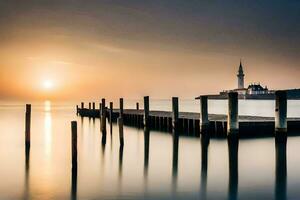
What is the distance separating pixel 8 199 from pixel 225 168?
9221mm

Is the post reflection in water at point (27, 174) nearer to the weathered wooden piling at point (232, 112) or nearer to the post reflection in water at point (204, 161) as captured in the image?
the post reflection in water at point (204, 161)

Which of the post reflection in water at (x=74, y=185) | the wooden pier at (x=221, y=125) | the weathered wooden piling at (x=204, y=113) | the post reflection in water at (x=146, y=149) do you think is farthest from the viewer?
the wooden pier at (x=221, y=125)

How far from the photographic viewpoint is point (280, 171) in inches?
660

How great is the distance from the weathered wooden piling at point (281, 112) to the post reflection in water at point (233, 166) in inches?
95.2

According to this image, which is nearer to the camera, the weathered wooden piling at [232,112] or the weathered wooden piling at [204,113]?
the weathered wooden piling at [232,112]

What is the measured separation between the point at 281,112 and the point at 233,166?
603 centimetres

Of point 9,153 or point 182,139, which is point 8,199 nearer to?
point 9,153

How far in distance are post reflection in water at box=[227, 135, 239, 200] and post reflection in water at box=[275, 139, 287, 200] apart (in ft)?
4.49

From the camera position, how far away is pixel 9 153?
2209cm

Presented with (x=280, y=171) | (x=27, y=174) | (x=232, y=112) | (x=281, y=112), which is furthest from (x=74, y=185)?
(x=281, y=112)

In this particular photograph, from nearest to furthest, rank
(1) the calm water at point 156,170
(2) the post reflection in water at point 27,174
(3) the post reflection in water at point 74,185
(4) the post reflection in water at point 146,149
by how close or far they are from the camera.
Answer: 1. (3) the post reflection in water at point 74,185
2. (2) the post reflection in water at point 27,174
3. (1) the calm water at point 156,170
4. (4) the post reflection in water at point 146,149

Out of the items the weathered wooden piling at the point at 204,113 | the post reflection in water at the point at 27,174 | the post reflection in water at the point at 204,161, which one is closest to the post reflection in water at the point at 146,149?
the post reflection in water at the point at 204,161

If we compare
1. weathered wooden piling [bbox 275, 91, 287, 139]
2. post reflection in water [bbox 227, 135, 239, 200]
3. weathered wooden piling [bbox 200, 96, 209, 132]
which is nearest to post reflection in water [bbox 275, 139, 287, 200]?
weathered wooden piling [bbox 275, 91, 287, 139]

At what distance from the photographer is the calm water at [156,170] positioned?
13234mm
